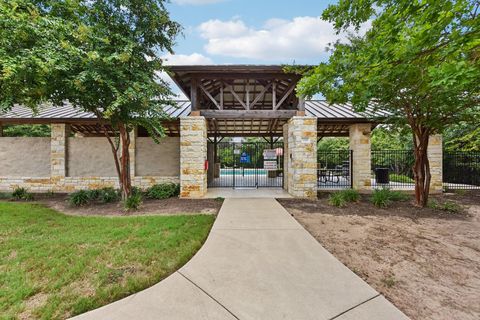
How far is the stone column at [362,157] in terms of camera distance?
891cm

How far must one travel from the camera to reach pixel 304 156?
768 centimetres

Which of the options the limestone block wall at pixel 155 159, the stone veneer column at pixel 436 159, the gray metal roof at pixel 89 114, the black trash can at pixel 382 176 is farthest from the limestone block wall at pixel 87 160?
the stone veneer column at pixel 436 159

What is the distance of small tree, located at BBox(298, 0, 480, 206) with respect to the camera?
3109mm

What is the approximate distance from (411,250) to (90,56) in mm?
7472

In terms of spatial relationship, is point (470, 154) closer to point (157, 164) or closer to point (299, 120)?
point (299, 120)

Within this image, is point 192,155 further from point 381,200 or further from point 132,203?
point 381,200

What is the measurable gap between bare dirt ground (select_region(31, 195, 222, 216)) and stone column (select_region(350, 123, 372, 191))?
6.14m

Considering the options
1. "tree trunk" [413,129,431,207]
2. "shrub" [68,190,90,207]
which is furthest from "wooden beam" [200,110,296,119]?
"shrub" [68,190,90,207]

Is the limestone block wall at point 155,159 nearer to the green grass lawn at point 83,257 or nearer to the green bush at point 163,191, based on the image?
the green bush at point 163,191

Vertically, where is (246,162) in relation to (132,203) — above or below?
above

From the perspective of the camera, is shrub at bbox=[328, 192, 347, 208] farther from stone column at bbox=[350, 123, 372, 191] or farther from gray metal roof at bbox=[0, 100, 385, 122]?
gray metal roof at bbox=[0, 100, 385, 122]

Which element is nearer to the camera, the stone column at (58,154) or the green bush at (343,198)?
the green bush at (343,198)

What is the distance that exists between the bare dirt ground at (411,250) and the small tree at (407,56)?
9.14ft

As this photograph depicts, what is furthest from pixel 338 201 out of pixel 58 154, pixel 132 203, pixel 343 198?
pixel 58 154
